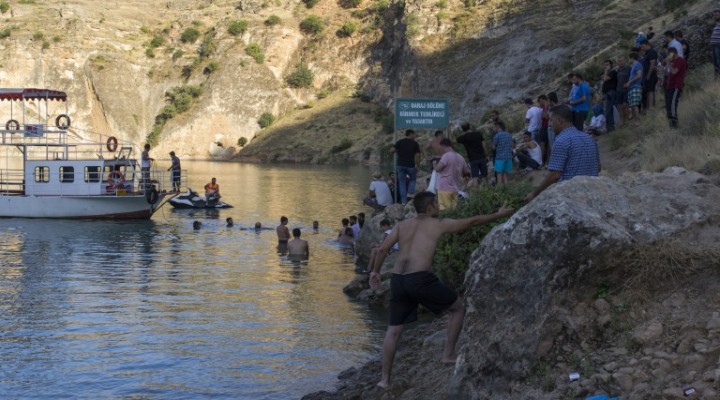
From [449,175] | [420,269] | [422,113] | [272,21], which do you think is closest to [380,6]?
[272,21]

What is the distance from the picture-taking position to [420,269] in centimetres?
891

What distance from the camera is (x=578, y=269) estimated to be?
8023 millimetres

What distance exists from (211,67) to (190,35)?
588 centimetres

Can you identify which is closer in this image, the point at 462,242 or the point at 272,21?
the point at 462,242

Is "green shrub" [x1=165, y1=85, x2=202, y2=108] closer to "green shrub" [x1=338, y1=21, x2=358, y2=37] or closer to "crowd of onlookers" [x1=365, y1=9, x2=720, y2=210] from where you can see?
"green shrub" [x1=338, y1=21, x2=358, y2=37]

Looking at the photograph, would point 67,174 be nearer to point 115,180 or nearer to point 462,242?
point 115,180

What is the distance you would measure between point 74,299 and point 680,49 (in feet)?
43.7

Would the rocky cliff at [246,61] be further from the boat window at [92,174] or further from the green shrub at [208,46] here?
the boat window at [92,174]

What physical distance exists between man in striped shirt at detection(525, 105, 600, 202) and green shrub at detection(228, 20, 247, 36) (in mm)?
88305

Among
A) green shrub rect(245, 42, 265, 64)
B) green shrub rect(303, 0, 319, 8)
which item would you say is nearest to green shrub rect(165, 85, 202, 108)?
green shrub rect(245, 42, 265, 64)

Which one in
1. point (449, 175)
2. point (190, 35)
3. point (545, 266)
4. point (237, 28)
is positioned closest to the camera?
point (545, 266)

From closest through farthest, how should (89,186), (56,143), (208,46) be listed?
(89,186)
(56,143)
(208,46)

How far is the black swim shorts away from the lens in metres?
8.90

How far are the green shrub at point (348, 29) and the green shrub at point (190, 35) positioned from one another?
1528 cm
